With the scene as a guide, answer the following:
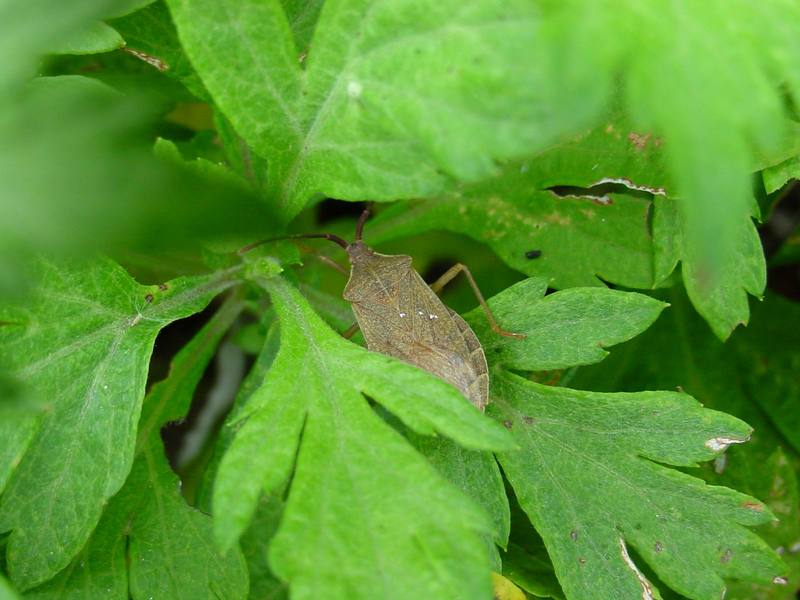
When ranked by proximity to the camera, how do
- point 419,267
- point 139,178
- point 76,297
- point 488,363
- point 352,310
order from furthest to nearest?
point 419,267
point 352,310
point 488,363
point 76,297
point 139,178

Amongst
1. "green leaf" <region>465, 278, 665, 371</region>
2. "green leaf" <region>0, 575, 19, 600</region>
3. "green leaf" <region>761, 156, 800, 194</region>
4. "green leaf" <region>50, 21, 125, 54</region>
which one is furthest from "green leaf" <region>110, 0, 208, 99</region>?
"green leaf" <region>761, 156, 800, 194</region>

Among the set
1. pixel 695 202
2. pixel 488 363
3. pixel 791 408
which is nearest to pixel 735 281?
pixel 488 363

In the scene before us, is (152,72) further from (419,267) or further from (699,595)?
(699,595)

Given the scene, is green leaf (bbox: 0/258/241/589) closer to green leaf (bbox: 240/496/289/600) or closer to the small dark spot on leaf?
green leaf (bbox: 240/496/289/600)

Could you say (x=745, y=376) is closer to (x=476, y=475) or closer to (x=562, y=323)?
(x=562, y=323)

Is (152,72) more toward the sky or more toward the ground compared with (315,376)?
more toward the sky

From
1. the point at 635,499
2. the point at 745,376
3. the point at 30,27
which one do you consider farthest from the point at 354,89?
the point at 745,376

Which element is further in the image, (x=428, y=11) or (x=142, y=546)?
(x=142, y=546)
